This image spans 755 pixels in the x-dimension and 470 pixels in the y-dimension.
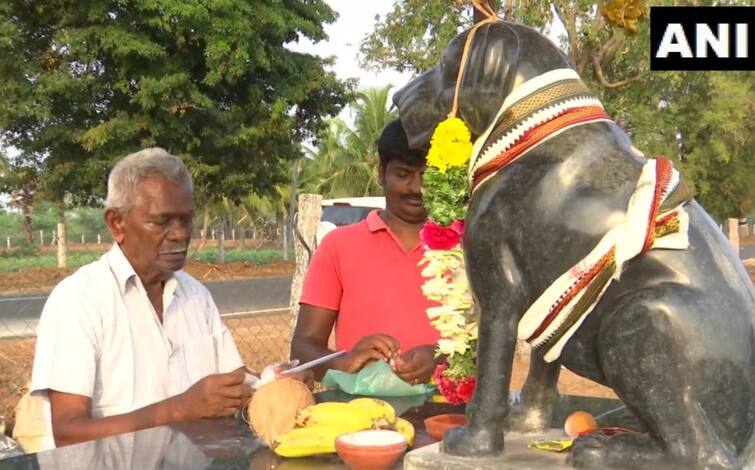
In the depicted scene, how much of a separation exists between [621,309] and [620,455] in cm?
25

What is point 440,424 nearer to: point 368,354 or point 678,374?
point 678,374

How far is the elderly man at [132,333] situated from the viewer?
7.38 feet

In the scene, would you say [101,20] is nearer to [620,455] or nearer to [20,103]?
[20,103]

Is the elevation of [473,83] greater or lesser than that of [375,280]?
greater

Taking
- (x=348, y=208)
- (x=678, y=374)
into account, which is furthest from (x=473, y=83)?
(x=348, y=208)

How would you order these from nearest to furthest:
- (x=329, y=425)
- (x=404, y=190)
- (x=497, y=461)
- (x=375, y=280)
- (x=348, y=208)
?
(x=497, y=461) → (x=329, y=425) → (x=404, y=190) → (x=375, y=280) → (x=348, y=208)

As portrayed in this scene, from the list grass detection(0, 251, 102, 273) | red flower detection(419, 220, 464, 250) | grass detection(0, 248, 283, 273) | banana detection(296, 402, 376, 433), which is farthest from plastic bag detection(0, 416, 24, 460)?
grass detection(0, 251, 102, 273)

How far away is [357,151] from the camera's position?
30469 millimetres

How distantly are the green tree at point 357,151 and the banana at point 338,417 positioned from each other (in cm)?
2507

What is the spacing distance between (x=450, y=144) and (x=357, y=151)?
29191 millimetres

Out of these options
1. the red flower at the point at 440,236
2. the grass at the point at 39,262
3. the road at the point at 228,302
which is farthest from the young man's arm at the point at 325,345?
the grass at the point at 39,262

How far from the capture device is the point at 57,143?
15.0 meters

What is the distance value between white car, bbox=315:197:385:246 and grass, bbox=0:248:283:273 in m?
10.4

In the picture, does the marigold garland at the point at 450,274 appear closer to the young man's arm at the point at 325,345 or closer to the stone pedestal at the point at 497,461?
the stone pedestal at the point at 497,461
